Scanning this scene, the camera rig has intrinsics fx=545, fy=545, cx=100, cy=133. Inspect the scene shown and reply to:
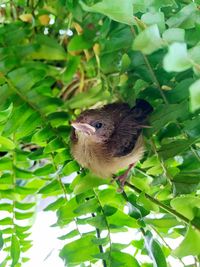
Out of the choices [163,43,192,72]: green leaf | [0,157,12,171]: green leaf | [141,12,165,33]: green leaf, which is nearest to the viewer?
[163,43,192,72]: green leaf

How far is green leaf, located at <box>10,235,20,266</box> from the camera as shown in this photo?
2.45 ft

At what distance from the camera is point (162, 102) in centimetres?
68

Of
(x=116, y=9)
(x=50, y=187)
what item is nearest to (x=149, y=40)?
(x=116, y=9)

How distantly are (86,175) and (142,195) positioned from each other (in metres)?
0.11

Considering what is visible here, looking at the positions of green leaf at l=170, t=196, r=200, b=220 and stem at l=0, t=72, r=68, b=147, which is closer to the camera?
green leaf at l=170, t=196, r=200, b=220

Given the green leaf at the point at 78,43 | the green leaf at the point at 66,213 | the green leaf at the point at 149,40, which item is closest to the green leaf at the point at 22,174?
the green leaf at the point at 66,213

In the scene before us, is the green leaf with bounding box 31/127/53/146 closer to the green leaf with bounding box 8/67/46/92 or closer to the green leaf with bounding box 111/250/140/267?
the green leaf with bounding box 8/67/46/92

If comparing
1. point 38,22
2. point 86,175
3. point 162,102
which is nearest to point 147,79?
point 162,102

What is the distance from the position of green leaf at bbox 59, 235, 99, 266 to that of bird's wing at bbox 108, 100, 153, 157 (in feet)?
0.39

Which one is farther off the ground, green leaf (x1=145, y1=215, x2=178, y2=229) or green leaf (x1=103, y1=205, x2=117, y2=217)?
green leaf (x1=103, y1=205, x2=117, y2=217)

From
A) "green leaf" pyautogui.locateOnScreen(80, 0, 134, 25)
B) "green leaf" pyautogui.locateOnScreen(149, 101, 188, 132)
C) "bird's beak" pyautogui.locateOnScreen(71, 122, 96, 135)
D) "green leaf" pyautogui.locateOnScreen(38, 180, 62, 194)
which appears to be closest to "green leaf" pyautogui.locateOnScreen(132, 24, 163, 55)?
"green leaf" pyautogui.locateOnScreen(80, 0, 134, 25)

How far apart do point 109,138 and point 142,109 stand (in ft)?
0.27

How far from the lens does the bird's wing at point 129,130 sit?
26.5 inches

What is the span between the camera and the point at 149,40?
1.43 ft
